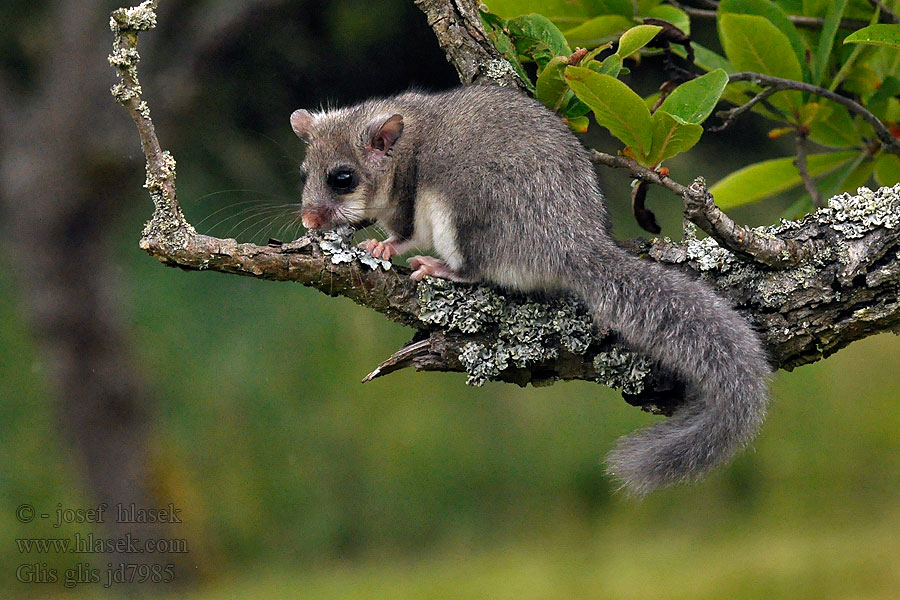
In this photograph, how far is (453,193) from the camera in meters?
1.06

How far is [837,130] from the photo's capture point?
1171 millimetres

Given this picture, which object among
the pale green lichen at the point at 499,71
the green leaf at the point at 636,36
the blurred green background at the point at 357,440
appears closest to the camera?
the green leaf at the point at 636,36

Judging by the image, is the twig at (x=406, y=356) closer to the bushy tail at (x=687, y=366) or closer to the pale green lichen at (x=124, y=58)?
the bushy tail at (x=687, y=366)

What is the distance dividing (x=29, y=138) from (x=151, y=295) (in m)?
0.50

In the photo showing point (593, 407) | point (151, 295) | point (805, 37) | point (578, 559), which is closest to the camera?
point (805, 37)

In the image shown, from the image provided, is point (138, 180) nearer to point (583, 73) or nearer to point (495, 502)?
point (495, 502)

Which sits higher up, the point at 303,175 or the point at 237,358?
the point at 303,175

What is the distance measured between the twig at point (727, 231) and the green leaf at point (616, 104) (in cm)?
4

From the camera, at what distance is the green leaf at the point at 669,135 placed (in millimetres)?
872

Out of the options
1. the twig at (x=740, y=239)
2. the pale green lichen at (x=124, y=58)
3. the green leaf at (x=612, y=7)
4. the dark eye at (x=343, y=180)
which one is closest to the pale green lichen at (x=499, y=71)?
A: the green leaf at (x=612, y=7)

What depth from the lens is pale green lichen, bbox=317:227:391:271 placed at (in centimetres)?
96

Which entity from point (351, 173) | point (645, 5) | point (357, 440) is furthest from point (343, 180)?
point (357, 440)

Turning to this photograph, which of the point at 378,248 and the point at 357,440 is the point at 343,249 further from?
the point at 357,440

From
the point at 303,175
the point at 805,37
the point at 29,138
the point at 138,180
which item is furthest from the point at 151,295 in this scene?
the point at 805,37
